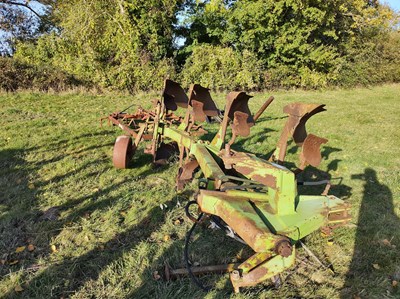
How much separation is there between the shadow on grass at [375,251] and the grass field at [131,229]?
0.01m

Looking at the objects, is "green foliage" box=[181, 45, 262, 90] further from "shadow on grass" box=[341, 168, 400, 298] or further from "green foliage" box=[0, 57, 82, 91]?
"shadow on grass" box=[341, 168, 400, 298]

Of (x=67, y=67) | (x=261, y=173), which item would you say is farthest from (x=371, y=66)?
(x=261, y=173)

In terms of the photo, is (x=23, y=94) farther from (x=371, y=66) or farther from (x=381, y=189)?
(x=371, y=66)

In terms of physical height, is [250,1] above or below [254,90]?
above

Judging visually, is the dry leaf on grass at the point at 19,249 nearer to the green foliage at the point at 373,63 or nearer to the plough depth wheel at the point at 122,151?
the plough depth wheel at the point at 122,151

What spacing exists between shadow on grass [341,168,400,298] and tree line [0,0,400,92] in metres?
12.2

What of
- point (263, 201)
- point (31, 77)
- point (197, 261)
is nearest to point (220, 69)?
point (31, 77)

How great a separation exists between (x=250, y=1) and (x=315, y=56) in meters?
4.92

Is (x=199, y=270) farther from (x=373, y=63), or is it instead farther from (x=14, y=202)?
(x=373, y=63)

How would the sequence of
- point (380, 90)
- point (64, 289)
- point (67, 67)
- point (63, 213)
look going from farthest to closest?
point (380, 90) → point (67, 67) → point (63, 213) → point (64, 289)

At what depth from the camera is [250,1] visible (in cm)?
1714

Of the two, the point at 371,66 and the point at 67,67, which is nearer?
the point at 67,67

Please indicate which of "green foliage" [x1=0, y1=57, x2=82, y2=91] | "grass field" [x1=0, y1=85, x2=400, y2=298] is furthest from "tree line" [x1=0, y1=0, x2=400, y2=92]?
"grass field" [x1=0, y1=85, x2=400, y2=298]

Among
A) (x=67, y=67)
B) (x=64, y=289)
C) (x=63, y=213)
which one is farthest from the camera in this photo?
(x=67, y=67)
